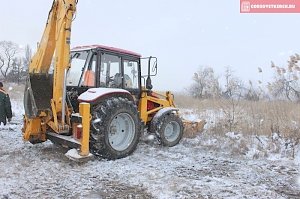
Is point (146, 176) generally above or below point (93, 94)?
below

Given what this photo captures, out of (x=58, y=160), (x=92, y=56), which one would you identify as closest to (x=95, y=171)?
(x=58, y=160)

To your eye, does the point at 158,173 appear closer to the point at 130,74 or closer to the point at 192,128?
the point at 130,74

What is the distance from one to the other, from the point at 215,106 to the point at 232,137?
9.31 feet

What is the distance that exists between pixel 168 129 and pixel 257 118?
2391mm

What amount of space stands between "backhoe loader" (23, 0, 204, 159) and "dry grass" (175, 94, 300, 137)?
2.68m

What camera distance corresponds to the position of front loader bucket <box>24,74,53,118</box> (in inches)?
251

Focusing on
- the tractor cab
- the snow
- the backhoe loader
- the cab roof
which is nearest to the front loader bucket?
the backhoe loader

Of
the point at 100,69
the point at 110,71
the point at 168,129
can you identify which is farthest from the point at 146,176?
the point at 168,129

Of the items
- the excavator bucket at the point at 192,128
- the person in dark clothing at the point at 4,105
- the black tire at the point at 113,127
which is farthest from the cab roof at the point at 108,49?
the person in dark clothing at the point at 4,105

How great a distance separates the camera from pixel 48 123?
650cm

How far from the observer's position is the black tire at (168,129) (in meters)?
7.85

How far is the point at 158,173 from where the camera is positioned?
5.36 m

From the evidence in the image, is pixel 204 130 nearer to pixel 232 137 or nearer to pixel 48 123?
pixel 232 137

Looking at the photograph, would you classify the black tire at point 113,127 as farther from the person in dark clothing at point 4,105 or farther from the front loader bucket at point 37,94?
the person in dark clothing at point 4,105
